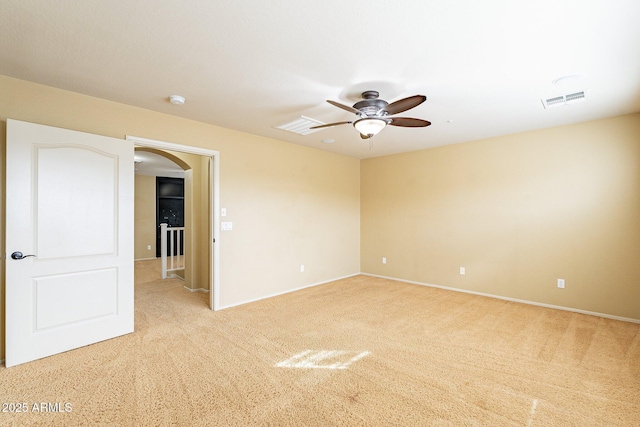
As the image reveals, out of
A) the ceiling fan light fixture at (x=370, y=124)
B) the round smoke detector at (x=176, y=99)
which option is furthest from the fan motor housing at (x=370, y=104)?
the round smoke detector at (x=176, y=99)

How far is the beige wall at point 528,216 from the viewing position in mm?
3783

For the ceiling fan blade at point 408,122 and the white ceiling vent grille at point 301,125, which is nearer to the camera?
the ceiling fan blade at point 408,122

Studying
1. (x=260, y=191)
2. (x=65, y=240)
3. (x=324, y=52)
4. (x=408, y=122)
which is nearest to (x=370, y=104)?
(x=408, y=122)

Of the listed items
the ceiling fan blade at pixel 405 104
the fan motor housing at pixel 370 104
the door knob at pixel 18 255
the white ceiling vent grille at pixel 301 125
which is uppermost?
the white ceiling vent grille at pixel 301 125

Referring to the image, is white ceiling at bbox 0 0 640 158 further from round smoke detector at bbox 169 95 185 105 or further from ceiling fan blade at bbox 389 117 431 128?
ceiling fan blade at bbox 389 117 431 128

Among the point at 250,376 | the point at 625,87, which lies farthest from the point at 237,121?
the point at 625,87

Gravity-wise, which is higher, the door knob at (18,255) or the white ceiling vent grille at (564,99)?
the white ceiling vent grille at (564,99)

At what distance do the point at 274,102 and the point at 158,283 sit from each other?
443 centimetres

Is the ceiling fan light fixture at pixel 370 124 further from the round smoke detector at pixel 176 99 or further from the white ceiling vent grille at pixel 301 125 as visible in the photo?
the round smoke detector at pixel 176 99

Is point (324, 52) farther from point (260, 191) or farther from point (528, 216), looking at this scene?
point (528, 216)

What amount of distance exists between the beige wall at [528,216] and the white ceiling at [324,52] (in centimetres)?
77

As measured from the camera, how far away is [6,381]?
2.34 meters

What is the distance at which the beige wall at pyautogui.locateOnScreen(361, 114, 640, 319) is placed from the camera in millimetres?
3783

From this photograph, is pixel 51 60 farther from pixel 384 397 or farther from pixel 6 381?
pixel 384 397
